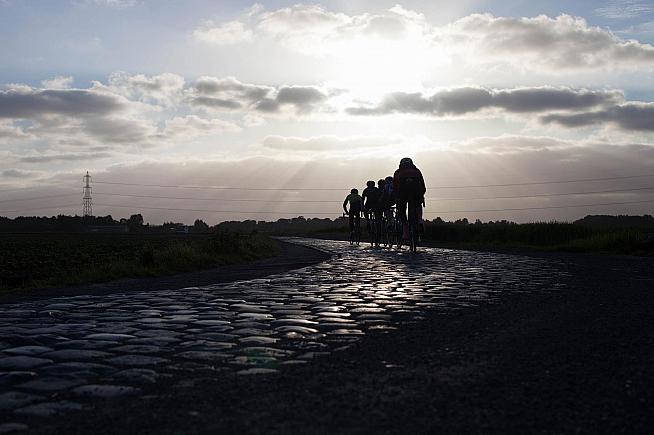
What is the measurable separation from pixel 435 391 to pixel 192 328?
294 cm

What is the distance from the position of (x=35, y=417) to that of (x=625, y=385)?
3055 millimetres

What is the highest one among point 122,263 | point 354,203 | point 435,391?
point 354,203

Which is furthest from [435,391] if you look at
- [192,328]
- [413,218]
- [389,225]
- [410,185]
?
[389,225]

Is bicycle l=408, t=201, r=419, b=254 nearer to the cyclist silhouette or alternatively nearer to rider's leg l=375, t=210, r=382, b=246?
rider's leg l=375, t=210, r=382, b=246

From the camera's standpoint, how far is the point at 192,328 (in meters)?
5.80

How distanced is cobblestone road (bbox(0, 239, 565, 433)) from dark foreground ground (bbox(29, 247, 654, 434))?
1.09 ft

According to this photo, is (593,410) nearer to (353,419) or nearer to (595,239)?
(353,419)

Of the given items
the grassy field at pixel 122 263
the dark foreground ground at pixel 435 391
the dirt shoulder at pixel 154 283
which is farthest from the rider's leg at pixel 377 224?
the dark foreground ground at pixel 435 391

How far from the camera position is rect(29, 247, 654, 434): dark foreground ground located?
291cm

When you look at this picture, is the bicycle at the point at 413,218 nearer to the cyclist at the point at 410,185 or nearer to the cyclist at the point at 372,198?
the cyclist at the point at 410,185

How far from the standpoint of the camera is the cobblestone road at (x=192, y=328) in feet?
12.5

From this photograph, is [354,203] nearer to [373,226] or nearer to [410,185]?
[373,226]

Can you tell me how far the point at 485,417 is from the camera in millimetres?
3006

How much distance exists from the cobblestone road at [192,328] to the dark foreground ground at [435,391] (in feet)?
1.09
